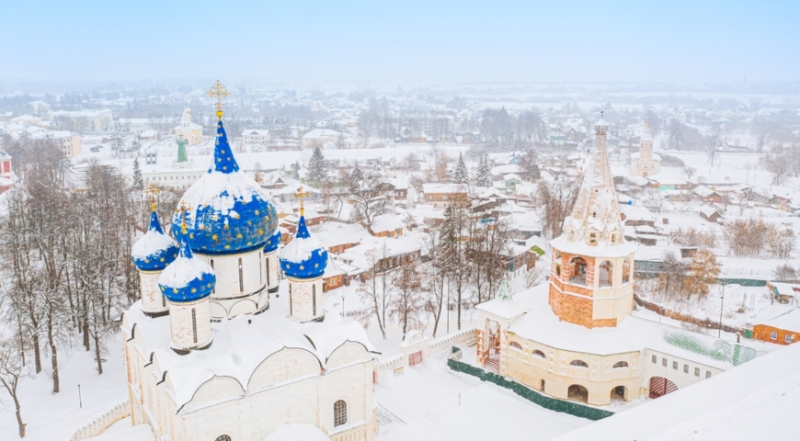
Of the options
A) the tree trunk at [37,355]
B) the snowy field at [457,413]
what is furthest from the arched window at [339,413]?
the tree trunk at [37,355]

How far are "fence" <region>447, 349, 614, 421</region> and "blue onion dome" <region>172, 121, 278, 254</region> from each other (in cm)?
779

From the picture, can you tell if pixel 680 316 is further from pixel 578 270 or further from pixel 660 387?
pixel 578 270

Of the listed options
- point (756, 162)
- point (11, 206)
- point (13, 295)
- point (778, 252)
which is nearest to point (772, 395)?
point (13, 295)

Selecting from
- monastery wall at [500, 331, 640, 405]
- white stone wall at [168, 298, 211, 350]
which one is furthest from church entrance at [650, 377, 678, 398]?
white stone wall at [168, 298, 211, 350]

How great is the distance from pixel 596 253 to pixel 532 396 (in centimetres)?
413

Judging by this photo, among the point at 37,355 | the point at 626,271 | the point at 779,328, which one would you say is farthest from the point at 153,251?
the point at 779,328

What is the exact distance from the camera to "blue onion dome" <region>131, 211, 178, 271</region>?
1327 cm

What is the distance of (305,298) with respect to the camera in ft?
43.1

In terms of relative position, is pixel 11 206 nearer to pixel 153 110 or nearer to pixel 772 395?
pixel 772 395

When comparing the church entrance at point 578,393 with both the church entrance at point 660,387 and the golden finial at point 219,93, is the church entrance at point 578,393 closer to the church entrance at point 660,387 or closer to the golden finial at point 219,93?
the church entrance at point 660,387

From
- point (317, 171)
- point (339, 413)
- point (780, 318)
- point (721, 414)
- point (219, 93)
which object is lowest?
point (780, 318)

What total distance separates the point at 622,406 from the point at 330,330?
8.30m

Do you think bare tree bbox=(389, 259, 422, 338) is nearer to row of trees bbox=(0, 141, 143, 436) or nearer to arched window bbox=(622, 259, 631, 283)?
arched window bbox=(622, 259, 631, 283)

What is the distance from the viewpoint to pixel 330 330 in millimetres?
13062
